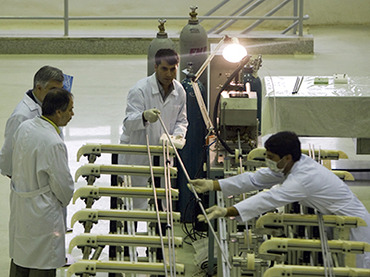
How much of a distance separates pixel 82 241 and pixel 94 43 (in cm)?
840

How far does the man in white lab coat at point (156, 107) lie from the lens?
5.47 metres

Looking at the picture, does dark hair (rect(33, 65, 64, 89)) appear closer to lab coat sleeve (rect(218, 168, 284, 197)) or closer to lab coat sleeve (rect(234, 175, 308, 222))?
lab coat sleeve (rect(218, 168, 284, 197))

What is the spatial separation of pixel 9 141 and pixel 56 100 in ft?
2.14

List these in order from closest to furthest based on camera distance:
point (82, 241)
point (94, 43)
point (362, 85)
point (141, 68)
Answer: point (82, 241), point (362, 85), point (141, 68), point (94, 43)

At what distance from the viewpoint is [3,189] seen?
23.0 feet

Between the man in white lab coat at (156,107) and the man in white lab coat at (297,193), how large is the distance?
4.55 ft

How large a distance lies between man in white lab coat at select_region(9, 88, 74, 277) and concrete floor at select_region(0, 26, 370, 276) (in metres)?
2.66

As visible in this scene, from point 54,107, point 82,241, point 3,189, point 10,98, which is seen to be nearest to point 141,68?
point 10,98

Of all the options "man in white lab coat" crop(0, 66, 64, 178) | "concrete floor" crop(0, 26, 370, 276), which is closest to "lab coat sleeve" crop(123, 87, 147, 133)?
"man in white lab coat" crop(0, 66, 64, 178)

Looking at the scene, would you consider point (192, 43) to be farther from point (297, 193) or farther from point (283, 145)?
point (297, 193)

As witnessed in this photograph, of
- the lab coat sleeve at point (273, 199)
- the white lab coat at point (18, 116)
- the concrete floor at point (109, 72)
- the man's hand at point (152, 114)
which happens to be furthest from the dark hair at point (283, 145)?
the concrete floor at point (109, 72)

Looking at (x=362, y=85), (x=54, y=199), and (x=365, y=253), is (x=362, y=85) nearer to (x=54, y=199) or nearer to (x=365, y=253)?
(x=365, y=253)

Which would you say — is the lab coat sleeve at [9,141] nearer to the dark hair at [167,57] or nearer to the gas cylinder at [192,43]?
the dark hair at [167,57]

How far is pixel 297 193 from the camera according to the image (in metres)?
4.09
